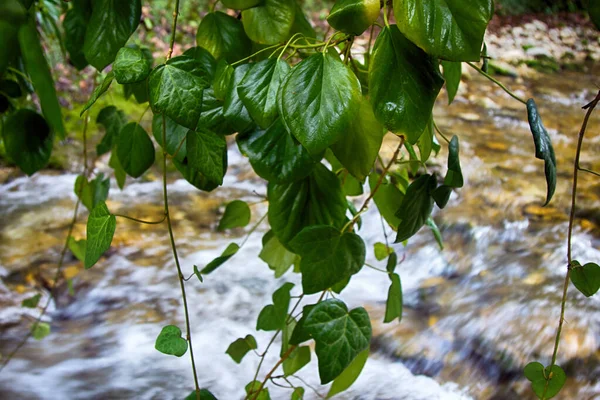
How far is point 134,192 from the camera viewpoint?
2447 mm

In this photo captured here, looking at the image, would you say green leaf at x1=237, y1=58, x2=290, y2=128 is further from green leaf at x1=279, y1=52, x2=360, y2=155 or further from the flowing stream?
the flowing stream

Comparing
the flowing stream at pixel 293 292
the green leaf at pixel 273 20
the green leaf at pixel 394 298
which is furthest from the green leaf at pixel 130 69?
the flowing stream at pixel 293 292

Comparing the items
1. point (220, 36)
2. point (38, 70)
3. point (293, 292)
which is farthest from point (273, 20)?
point (293, 292)

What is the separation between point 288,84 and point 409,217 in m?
0.21

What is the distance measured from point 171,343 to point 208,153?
0.52 ft

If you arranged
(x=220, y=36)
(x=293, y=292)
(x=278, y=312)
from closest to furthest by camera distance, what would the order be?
1. (x=220, y=36)
2. (x=278, y=312)
3. (x=293, y=292)

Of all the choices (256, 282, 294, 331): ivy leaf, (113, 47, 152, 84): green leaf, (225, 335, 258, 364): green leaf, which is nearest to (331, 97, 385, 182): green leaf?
(113, 47, 152, 84): green leaf

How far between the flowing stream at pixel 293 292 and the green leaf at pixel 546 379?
63 centimetres

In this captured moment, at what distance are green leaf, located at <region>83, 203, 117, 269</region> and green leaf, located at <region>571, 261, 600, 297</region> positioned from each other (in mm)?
368

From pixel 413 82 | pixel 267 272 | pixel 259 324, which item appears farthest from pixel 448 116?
pixel 413 82

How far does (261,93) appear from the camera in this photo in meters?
0.39

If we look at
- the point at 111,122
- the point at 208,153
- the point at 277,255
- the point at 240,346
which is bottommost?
the point at 240,346

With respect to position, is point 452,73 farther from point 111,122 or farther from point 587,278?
point 111,122

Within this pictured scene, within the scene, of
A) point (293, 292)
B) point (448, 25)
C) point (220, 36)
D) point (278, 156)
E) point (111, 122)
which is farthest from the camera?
point (293, 292)
